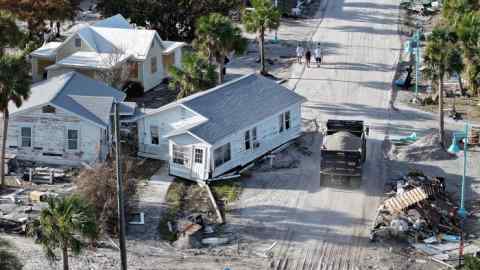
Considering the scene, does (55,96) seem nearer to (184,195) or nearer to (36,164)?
(36,164)

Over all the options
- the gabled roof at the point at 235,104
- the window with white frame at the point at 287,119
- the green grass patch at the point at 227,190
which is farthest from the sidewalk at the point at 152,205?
the window with white frame at the point at 287,119

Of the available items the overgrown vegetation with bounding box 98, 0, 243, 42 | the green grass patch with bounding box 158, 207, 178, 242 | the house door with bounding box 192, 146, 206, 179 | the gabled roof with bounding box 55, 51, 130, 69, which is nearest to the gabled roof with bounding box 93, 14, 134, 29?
the overgrown vegetation with bounding box 98, 0, 243, 42

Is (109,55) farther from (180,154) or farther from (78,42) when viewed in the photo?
(180,154)

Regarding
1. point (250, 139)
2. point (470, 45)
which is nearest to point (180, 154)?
point (250, 139)

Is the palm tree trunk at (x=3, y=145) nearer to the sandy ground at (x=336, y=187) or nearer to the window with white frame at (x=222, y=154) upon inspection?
the window with white frame at (x=222, y=154)

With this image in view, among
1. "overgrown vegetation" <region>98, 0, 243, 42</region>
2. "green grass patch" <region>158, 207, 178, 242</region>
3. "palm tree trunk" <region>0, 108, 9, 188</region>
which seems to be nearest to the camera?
"green grass patch" <region>158, 207, 178, 242</region>

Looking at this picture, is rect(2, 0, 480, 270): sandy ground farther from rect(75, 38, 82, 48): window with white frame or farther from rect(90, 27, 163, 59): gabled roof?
rect(75, 38, 82, 48): window with white frame
